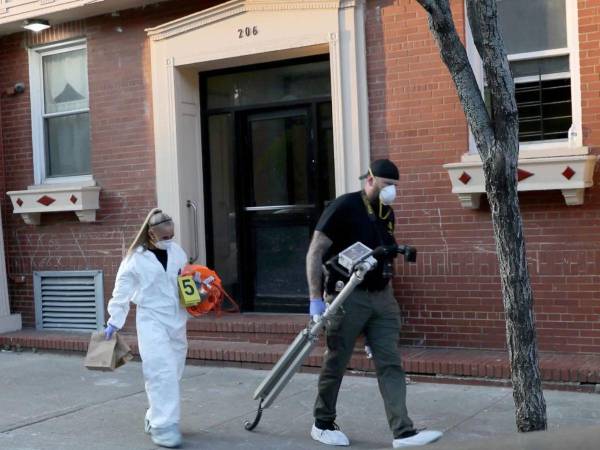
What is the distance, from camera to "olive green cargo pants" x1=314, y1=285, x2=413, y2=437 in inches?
223

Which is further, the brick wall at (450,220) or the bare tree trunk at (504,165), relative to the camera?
the brick wall at (450,220)

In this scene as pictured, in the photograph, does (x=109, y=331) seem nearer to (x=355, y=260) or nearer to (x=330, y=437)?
(x=330, y=437)

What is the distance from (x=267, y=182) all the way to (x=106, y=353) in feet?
13.3

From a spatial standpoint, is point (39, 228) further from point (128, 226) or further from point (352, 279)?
point (352, 279)

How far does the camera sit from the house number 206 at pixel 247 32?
9.02 metres

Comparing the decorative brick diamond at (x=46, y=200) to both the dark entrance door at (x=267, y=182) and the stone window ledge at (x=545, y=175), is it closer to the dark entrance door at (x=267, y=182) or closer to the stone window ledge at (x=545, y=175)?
the dark entrance door at (x=267, y=182)

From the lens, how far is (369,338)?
5801mm

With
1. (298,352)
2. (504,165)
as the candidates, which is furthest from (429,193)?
(504,165)

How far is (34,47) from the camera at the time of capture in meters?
10.7

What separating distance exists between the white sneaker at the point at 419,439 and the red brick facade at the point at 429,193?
93.6 inches

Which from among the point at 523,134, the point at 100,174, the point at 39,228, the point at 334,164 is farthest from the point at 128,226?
the point at 523,134

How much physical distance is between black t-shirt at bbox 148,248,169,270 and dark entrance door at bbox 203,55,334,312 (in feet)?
10.7

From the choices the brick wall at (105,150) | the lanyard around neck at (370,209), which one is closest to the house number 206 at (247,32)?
the brick wall at (105,150)

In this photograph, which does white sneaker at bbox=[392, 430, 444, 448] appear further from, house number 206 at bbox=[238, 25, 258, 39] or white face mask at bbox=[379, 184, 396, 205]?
house number 206 at bbox=[238, 25, 258, 39]
